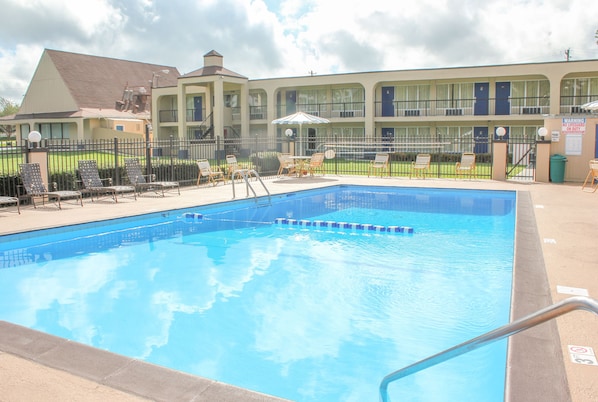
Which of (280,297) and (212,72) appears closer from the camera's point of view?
(280,297)

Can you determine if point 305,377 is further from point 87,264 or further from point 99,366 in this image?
point 87,264

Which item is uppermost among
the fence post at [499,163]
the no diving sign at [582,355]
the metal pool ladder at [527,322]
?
the fence post at [499,163]

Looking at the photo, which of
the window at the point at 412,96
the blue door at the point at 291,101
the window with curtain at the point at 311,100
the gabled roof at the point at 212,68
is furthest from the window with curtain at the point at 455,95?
the gabled roof at the point at 212,68

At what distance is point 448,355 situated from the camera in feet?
10.5

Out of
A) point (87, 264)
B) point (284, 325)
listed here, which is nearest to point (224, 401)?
point (284, 325)

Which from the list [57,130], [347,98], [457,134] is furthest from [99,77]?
[457,134]

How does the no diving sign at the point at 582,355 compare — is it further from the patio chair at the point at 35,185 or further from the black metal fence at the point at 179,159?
the black metal fence at the point at 179,159

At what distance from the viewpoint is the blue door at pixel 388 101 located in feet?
114

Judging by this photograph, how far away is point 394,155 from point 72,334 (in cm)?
2824

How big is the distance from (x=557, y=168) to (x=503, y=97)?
14903 millimetres

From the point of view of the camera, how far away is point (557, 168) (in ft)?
61.3

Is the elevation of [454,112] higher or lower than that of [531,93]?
lower

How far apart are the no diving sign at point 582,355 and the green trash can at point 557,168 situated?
1582 centimetres

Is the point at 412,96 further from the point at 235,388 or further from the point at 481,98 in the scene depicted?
the point at 235,388
